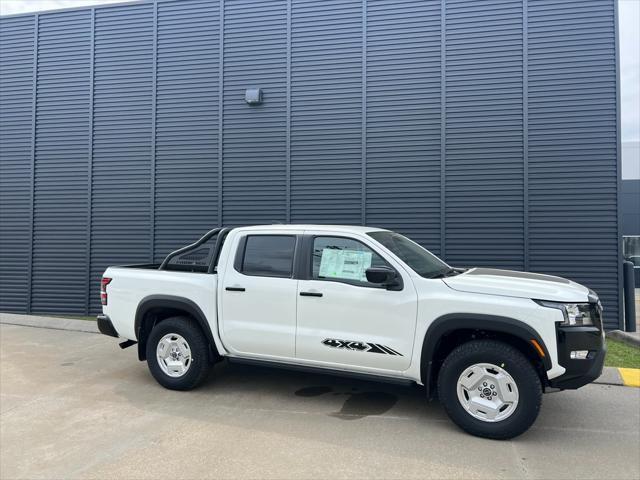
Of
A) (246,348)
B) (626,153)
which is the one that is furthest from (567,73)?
(626,153)

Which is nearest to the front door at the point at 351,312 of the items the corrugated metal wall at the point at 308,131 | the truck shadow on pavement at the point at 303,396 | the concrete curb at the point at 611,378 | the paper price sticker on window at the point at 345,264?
the paper price sticker on window at the point at 345,264

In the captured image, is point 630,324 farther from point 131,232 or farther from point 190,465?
point 131,232

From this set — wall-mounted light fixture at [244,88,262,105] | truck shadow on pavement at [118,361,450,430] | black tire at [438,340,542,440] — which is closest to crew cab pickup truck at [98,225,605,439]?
black tire at [438,340,542,440]

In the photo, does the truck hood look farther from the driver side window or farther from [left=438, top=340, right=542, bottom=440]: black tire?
the driver side window

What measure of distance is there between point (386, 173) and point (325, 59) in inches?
101

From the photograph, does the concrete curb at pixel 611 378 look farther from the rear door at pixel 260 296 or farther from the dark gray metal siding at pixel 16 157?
the dark gray metal siding at pixel 16 157

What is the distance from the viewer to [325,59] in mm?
9016

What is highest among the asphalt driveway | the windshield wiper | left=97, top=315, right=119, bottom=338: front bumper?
the windshield wiper

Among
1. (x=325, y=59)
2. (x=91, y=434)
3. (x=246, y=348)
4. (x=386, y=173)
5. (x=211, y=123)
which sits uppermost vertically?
(x=325, y=59)

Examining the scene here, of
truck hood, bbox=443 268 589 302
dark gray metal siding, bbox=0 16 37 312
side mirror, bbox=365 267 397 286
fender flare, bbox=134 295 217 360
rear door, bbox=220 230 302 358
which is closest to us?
truck hood, bbox=443 268 589 302

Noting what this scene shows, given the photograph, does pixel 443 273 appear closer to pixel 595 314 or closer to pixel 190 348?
pixel 595 314

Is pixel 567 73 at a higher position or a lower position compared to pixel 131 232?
higher

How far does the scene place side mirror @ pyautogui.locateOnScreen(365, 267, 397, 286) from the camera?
4176 mm

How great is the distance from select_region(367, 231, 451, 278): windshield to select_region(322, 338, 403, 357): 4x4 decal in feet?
2.53
